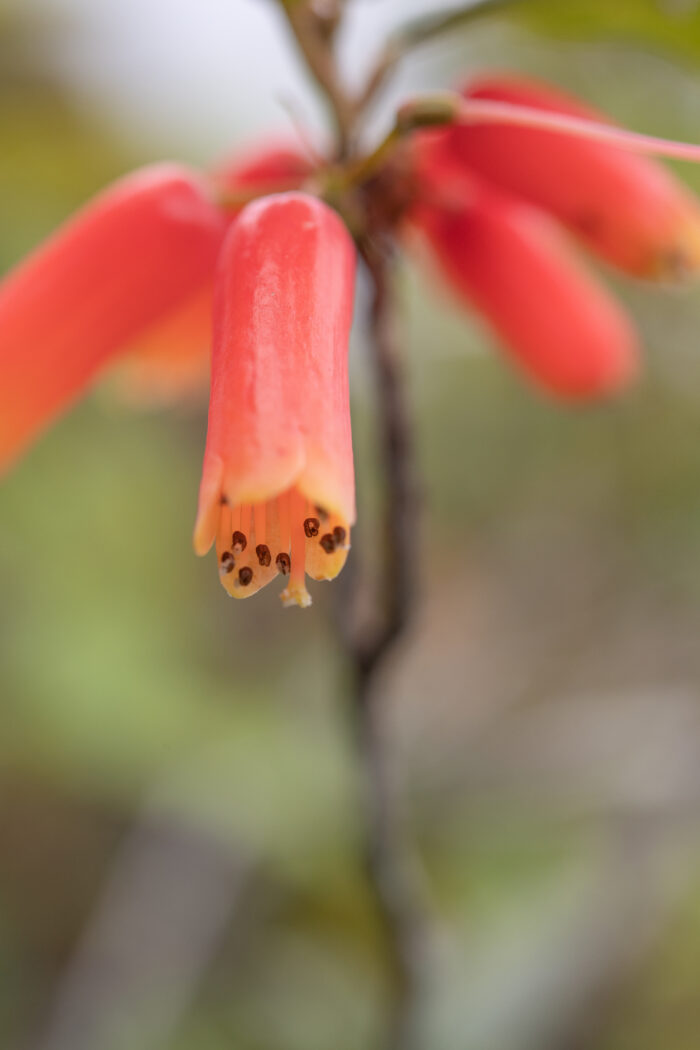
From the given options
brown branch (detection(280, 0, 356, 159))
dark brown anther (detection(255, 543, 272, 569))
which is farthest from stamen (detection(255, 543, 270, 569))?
brown branch (detection(280, 0, 356, 159))

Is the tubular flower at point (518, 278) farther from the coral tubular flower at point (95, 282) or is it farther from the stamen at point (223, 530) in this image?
the stamen at point (223, 530)

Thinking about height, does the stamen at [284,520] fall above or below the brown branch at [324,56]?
below

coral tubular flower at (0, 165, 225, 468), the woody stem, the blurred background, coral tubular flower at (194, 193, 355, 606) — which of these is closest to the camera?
coral tubular flower at (194, 193, 355, 606)

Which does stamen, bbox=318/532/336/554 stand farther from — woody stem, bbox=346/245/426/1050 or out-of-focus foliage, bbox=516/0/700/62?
out-of-focus foliage, bbox=516/0/700/62

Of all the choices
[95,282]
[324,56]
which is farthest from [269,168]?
[95,282]

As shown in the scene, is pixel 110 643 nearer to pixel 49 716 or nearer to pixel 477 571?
pixel 49 716

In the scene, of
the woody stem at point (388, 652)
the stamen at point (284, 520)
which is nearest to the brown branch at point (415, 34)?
the woody stem at point (388, 652)
